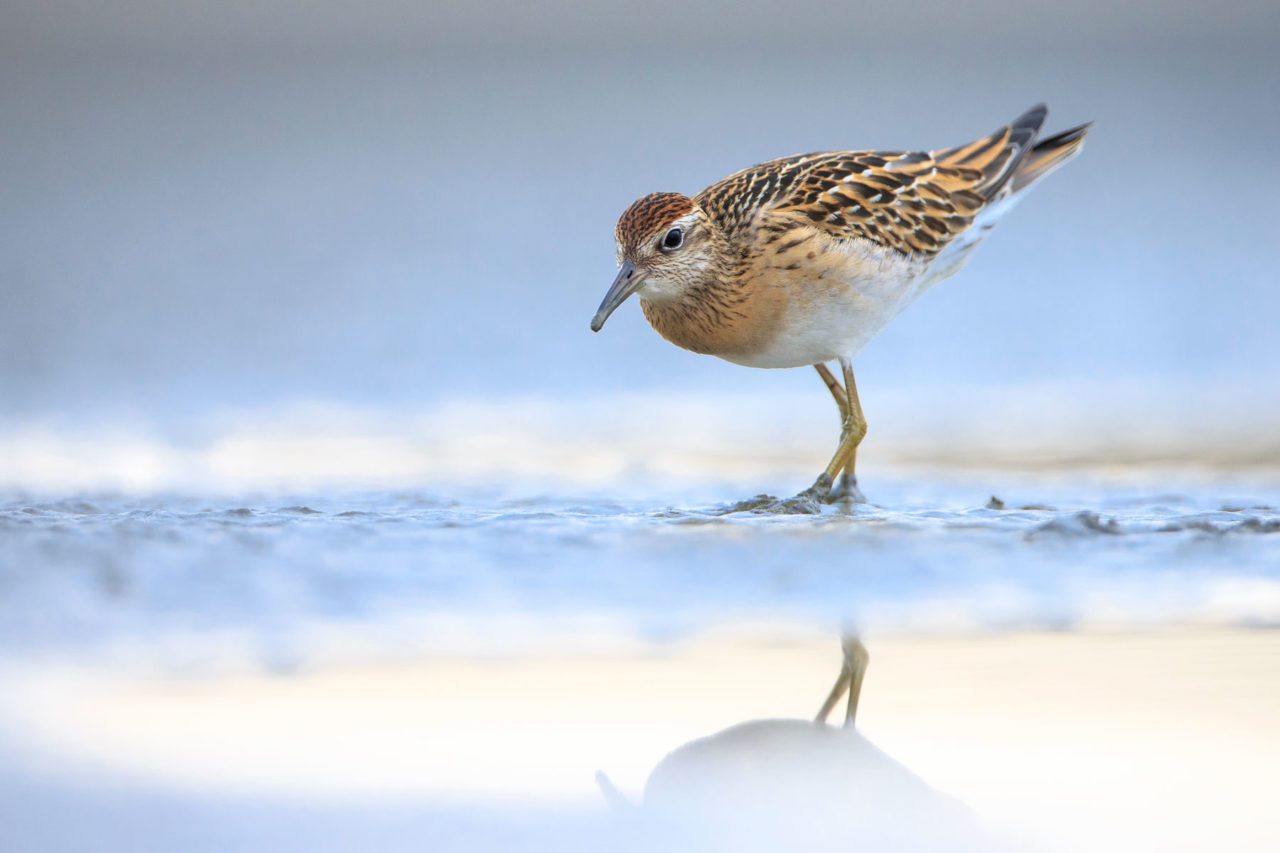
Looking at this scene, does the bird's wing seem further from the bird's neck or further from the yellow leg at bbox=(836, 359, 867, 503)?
the yellow leg at bbox=(836, 359, 867, 503)

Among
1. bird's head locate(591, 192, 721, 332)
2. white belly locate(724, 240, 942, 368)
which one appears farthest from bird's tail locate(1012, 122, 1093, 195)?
bird's head locate(591, 192, 721, 332)

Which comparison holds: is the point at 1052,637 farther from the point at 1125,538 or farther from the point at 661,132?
the point at 661,132

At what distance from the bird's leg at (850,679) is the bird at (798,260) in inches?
91.8

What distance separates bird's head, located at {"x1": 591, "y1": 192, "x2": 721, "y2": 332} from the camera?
22.7 feet

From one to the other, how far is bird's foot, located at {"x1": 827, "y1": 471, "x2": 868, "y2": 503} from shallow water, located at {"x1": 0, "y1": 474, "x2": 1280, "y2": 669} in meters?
0.73

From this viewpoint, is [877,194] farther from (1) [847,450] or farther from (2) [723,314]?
(1) [847,450]

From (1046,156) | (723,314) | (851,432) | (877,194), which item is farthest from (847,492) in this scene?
(1046,156)

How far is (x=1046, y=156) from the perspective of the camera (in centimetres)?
854

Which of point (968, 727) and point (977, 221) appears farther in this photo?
Result: point (977, 221)

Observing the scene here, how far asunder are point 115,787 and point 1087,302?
30.8 ft

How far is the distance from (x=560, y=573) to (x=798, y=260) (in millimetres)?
2374

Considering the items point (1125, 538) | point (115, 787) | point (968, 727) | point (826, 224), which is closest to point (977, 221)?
point (826, 224)

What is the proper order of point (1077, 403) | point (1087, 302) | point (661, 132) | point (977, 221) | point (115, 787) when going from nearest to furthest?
point (115, 787), point (977, 221), point (1077, 403), point (1087, 302), point (661, 132)

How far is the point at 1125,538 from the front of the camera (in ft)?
18.9
